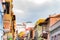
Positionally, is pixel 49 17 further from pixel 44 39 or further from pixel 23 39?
pixel 23 39

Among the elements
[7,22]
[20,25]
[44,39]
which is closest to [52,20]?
[44,39]

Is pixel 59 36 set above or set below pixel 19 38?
above

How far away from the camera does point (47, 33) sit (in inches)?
2660

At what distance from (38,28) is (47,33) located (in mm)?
18388

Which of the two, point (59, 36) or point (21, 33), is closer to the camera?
point (59, 36)

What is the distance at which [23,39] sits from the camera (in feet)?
475

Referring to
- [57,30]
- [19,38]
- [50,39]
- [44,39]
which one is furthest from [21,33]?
[57,30]

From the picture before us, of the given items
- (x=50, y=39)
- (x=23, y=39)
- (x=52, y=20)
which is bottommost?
(x=23, y=39)

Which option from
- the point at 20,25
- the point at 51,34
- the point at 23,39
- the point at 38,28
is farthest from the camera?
the point at 20,25

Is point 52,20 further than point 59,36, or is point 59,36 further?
point 52,20

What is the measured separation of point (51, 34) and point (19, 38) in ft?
273

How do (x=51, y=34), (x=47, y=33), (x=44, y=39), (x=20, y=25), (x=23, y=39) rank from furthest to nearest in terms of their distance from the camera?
1. (x=20, y=25)
2. (x=23, y=39)
3. (x=44, y=39)
4. (x=47, y=33)
5. (x=51, y=34)

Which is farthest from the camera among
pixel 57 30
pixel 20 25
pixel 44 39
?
pixel 20 25

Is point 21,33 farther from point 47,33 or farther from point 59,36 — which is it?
point 59,36
